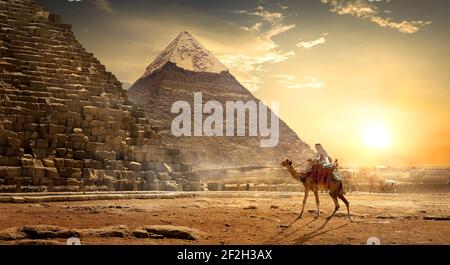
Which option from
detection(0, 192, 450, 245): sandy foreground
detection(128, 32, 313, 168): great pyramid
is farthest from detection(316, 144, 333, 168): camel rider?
detection(128, 32, 313, 168): great pyramid

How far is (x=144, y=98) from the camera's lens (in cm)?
7600

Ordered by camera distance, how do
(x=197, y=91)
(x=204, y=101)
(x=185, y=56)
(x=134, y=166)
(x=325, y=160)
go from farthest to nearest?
(x=197, y=91) < (x=204, y=101) < (x=185, y=56) < (x=134, y=166) < (x=325, y=160)

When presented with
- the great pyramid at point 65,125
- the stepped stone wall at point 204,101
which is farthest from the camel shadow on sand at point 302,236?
the stepped stone wall at point 204,101

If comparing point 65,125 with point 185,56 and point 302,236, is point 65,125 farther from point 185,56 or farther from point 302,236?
point 185,56

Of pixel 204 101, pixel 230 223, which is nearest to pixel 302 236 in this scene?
pixel 230 223

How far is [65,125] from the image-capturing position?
18438mm

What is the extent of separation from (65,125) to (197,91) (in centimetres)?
6751

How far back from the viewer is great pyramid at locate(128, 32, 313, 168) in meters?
73.6

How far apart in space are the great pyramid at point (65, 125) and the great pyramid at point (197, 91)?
4694 centimetres

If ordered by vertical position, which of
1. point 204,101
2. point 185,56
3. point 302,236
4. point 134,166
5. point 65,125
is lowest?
point 302,236

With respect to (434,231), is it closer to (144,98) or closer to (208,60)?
(144,98)
